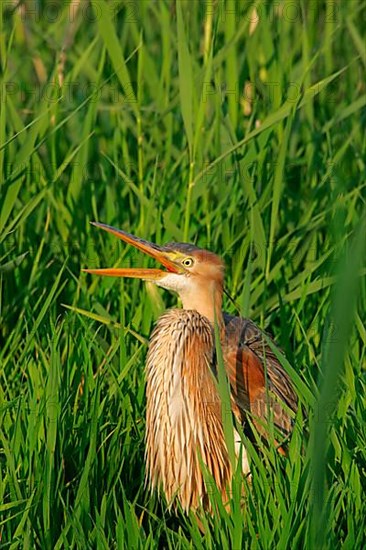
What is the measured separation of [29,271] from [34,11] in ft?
6.05

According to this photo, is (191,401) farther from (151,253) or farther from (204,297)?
(151,253)

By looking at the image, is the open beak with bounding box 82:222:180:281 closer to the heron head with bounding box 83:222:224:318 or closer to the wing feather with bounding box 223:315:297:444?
the heron head with bounding box 83:222:224:318

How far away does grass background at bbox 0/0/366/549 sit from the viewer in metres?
2.74

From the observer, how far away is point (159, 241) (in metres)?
3.93

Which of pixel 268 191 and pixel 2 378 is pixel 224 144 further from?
pixel 2 378

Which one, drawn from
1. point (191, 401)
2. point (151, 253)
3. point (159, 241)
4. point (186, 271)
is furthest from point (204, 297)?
point (159, 241)

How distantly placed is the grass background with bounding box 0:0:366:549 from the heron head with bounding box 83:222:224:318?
10cm

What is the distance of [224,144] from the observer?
13.4 feet

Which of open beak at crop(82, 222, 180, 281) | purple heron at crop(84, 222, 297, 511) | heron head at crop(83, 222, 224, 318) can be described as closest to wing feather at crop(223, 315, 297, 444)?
purple heron at crop(84, 222, 297, 511)

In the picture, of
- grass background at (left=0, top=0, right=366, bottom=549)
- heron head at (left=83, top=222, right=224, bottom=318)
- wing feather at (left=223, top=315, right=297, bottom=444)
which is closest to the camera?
grass background at (left=0, top=0, right=366, bottom=549)

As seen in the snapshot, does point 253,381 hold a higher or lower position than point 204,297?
lower

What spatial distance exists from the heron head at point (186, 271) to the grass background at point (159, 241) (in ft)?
0.34

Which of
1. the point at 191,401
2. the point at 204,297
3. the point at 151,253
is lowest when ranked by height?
the point at 191,401

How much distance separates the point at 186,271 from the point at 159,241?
61 centimetres
